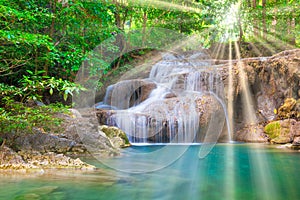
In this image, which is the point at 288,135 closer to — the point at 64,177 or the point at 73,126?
the point at 73,126

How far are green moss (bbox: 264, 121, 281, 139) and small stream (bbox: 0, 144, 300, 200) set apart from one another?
410 centimetres

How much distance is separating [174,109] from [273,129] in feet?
13.2

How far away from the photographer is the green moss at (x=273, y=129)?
933 cm

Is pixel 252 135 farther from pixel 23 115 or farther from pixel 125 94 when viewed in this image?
pixel 23 115

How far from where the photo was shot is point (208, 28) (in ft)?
61.4

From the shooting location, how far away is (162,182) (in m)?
4.07

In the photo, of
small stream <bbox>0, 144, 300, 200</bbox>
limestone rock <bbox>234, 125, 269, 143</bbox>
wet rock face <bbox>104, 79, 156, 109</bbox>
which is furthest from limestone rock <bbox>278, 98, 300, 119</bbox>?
wet rock face <bbox>104, 79, 156, 109</bbox>

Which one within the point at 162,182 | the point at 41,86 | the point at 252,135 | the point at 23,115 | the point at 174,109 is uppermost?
the point at 41,86

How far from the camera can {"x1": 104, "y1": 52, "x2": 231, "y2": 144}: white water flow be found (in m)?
8.83

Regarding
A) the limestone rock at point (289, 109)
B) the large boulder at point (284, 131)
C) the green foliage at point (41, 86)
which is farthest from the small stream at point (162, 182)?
the limestone rock at point (289, 109)

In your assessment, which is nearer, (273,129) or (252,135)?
(273,129)

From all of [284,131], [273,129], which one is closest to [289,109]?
[273,129]

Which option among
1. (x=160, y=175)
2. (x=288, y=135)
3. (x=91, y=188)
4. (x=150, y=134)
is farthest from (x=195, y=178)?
(x=288, y=135)

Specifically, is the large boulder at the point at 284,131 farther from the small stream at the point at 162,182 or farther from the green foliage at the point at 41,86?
the green foliage at the point at 41,86
